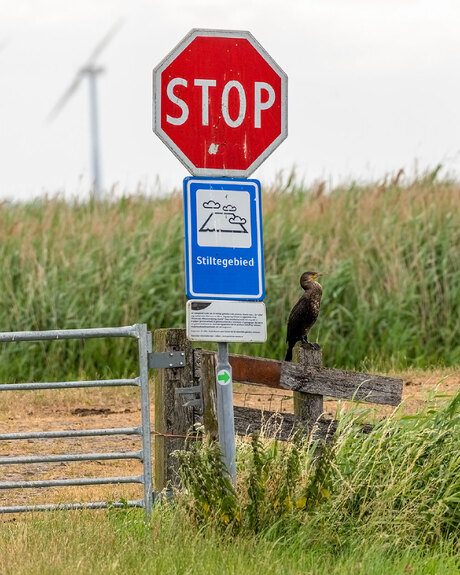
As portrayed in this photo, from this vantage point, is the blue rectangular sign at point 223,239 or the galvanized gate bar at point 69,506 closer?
the blue rectangular sign at point 223,239

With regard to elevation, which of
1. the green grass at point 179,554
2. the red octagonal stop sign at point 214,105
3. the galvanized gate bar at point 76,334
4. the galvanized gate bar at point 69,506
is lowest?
the green grass at point 179,554

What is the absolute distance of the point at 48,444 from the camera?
1159 centimetres

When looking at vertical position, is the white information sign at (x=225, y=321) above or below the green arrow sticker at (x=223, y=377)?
above

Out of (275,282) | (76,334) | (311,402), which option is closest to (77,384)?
(76,334)

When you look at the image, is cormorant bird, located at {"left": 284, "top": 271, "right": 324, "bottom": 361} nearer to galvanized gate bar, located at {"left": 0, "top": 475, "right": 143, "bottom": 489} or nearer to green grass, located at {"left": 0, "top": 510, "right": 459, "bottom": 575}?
galvanized gate bar, located at {"left": 0, "top": 475, "right": 143, "bottom": 489}

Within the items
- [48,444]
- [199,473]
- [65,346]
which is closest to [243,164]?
[199,473]

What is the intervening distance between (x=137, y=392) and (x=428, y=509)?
22.9ft

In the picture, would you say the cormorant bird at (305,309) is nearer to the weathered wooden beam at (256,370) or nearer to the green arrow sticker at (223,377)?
the weathered wooden beam at (256,370)

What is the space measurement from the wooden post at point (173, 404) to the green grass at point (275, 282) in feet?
21.6

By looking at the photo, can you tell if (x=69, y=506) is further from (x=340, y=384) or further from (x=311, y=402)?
(x=340, y=384)

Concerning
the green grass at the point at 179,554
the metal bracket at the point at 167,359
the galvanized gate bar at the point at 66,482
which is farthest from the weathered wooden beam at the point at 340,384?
the green grass at the point at 179,554

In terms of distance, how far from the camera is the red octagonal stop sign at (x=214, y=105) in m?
6.92

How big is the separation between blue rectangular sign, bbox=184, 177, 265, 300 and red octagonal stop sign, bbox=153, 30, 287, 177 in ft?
0.37

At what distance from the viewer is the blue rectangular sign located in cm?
685
